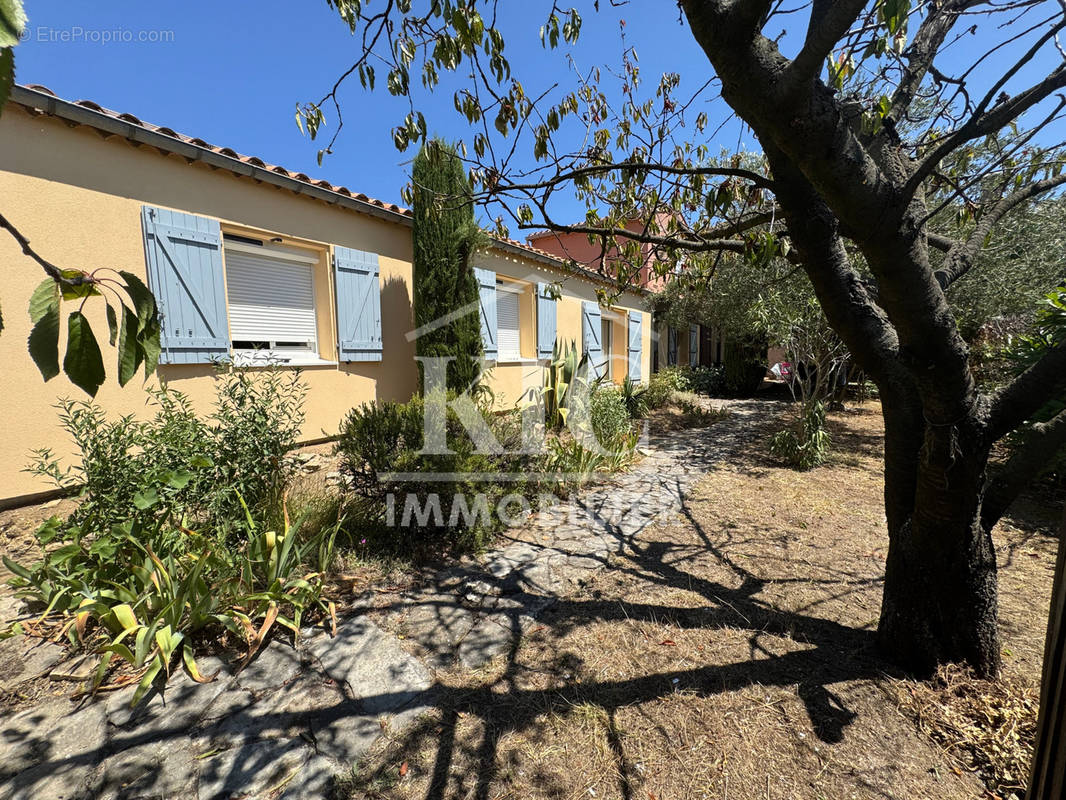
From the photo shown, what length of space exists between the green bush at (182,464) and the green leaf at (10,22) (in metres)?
2.33

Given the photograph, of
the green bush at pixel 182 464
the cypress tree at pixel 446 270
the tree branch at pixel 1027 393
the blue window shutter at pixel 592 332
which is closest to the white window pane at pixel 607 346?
the blue window shutter at pixel 592 332

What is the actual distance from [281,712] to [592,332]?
9117mm

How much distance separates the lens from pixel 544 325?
8398mm

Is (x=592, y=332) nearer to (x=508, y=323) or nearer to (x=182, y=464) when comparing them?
(x=508, y=323)

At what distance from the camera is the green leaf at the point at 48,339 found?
0.65 meters

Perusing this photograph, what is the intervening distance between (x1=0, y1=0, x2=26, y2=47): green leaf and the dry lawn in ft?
7.02

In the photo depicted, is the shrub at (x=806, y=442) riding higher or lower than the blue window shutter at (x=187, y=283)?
lower

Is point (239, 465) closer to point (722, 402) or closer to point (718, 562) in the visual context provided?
point (718, 562)

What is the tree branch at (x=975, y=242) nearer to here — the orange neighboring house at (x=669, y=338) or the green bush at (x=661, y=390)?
the green bush at (x=661, y=390)

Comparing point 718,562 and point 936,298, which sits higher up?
point 936,298

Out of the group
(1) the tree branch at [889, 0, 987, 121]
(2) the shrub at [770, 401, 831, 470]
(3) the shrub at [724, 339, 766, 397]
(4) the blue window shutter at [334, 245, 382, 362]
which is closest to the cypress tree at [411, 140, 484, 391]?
(4) the blue window shutter at [334, 245, 382, 362]

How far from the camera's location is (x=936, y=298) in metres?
1.69

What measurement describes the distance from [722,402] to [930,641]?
33.6ft

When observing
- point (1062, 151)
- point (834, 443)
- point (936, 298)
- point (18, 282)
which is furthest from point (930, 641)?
point (18, 282)
